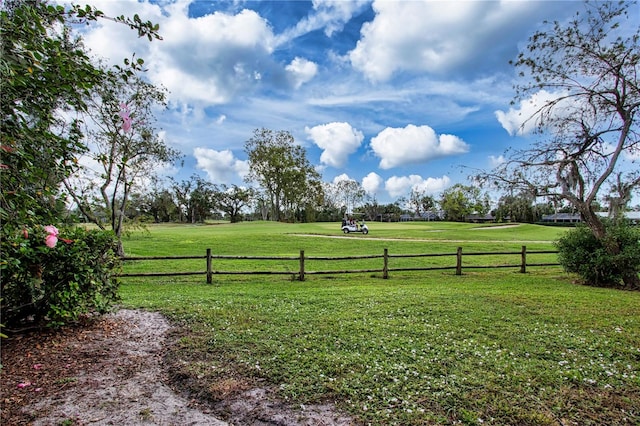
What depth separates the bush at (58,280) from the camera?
3.74 meters

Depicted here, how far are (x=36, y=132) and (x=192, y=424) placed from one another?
2480mm

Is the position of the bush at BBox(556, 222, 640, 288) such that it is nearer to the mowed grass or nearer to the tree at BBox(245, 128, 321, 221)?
the mowed grass

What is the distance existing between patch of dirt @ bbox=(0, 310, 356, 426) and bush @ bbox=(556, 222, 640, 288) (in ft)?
34.4

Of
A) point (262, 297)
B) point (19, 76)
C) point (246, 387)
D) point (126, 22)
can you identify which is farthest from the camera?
point (262, 297)

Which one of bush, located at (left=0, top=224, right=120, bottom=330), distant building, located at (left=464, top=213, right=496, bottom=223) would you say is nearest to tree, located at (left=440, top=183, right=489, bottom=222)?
distant building, located at (left=464, top=213, right=496, bottom=223)

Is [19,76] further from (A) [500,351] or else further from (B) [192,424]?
(A) [500,351]

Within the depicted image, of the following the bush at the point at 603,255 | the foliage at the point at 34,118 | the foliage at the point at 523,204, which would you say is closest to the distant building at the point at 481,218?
the foliage at the point at 523,204

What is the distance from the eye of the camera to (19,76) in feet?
6.57

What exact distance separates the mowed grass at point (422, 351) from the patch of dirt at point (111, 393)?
6.5 inches

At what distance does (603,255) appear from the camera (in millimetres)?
9648

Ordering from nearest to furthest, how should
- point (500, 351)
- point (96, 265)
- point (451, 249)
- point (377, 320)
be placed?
point (500, 351) → point (96, 265) → point (377, 320) → point (451, 249)

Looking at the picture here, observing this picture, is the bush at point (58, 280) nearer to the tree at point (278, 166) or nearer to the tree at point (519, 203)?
the tree at point (519, 203)

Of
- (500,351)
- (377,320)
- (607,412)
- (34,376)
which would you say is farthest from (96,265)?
(607,412)

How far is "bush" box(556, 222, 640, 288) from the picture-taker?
9.43m
